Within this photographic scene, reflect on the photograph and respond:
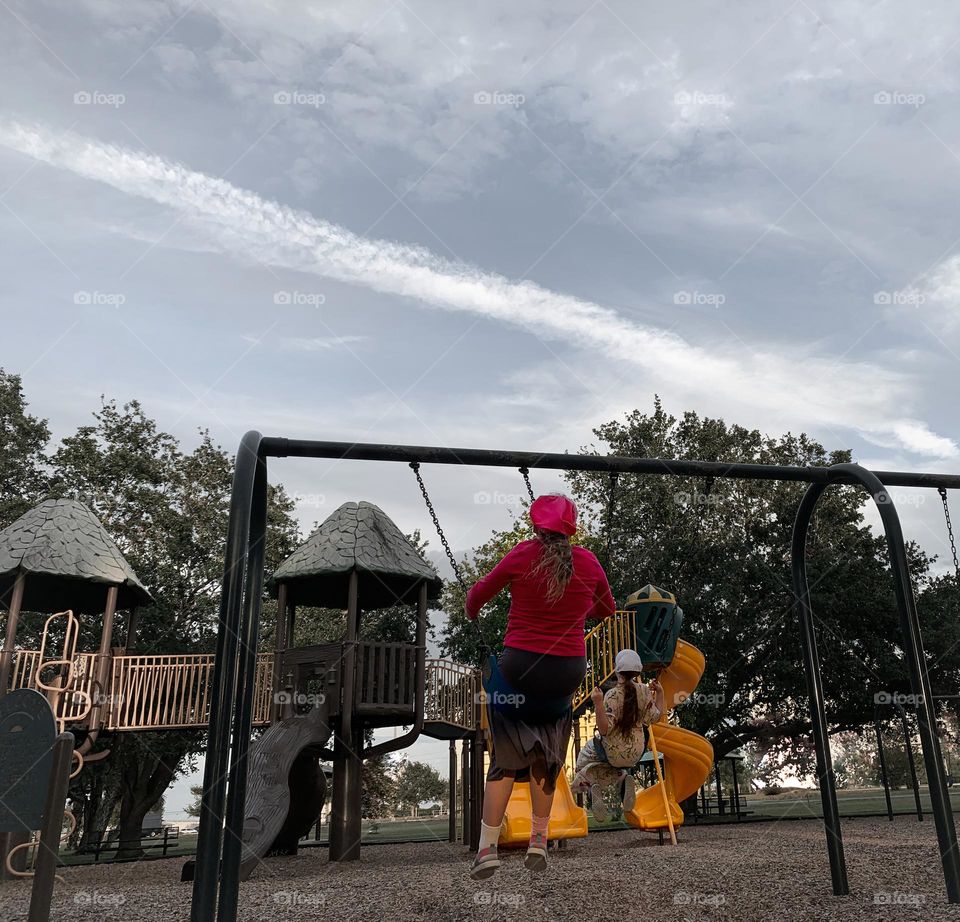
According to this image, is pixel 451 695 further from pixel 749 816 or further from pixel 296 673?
pixel 749 816

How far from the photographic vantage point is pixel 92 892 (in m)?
9.74

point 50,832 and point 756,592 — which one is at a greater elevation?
point 756,592

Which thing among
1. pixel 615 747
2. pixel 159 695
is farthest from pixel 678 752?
pixel 159 695

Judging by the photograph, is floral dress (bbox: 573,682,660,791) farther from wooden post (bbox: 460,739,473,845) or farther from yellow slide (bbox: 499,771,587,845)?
wooden post (bbox: 460,739,473,845)

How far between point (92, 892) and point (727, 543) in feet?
67.8

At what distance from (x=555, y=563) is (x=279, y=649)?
11.8 m

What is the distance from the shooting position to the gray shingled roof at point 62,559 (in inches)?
567

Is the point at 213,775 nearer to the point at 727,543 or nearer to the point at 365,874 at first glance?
the point at 365,874

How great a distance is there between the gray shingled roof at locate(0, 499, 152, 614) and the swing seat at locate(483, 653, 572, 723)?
41.2 feet

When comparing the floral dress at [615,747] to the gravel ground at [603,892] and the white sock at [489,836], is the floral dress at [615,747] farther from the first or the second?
the white sock at [489,836]

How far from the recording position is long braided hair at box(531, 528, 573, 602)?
4.44 meters

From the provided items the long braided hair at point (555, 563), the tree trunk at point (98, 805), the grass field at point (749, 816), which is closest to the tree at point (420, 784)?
the grass field at point (749, 816)

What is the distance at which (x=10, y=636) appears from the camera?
13422 millimetres

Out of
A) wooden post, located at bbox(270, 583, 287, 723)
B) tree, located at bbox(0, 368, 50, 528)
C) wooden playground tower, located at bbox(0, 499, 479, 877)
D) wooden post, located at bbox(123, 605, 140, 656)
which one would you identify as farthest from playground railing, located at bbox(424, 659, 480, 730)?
tree, located at bbox(0, 368, 50, 528)
